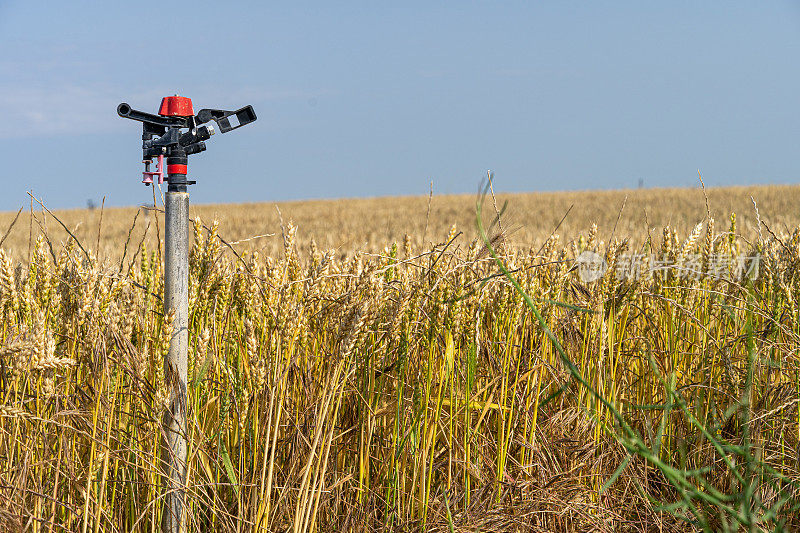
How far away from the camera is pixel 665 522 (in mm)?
2014

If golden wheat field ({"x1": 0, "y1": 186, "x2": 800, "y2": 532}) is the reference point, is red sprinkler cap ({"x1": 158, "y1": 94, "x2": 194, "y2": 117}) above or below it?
above

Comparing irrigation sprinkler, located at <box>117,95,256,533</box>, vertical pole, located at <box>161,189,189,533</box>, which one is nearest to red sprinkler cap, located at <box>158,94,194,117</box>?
irrigation sprinkler, located at <box>117,95,256,533</box>

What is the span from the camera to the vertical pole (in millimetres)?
1656

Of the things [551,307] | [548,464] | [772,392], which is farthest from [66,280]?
[772,392]

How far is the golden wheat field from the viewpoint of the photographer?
1620 mm

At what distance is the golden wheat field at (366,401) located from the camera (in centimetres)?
162

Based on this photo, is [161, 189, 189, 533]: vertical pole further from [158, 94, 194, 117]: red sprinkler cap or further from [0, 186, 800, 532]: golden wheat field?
[158, 94, 194, 117]: red sprinkler cap

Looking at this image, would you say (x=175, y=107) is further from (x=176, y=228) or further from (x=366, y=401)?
(x=366, y=401)

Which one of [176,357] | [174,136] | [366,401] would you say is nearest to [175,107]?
[174,136]

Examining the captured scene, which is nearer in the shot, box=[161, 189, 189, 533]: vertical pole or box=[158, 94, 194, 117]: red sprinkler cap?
box=[161, 189, 189, 533]: vertical pole

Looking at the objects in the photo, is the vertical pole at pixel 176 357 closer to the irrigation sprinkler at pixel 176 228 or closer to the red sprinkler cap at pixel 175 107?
the irrigation sprinkler at pixel 176 228

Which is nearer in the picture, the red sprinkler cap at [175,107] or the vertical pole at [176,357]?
the vertical pole at [176,357]

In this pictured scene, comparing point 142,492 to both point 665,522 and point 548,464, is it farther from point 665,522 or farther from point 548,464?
point 665,522

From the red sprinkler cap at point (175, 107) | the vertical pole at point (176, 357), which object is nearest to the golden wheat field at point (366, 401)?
A: the vertical pole at point (176, 357)
